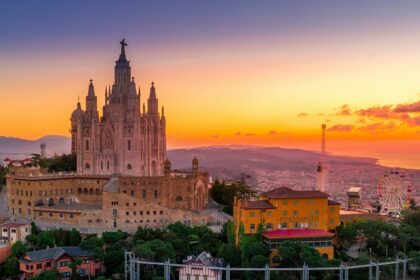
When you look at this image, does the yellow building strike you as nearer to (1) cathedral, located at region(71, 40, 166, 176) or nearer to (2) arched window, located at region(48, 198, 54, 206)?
(1) cathedral, located at region(71, 40, 166, 176)

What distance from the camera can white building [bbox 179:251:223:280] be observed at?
4703 cm

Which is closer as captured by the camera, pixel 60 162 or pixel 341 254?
pixel 341 254

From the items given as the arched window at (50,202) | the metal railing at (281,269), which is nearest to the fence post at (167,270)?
the metal railing at (281,269)

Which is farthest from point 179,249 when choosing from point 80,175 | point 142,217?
point 80,175

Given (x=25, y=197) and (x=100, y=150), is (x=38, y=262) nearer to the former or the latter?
(x=25, y=197)

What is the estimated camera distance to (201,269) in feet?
155

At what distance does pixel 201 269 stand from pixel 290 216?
424 inches

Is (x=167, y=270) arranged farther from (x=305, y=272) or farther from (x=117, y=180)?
(x=117, y=180)

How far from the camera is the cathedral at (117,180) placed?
58.1 meters

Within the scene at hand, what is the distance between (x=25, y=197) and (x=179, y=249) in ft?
69.2

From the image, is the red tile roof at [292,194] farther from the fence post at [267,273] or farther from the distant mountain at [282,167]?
the distant mountain at [282,167]

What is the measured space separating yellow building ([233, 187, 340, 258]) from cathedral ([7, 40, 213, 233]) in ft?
31.2

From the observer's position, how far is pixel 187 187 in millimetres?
61812

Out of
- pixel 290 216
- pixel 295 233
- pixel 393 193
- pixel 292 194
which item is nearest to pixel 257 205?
pixel 290 216
